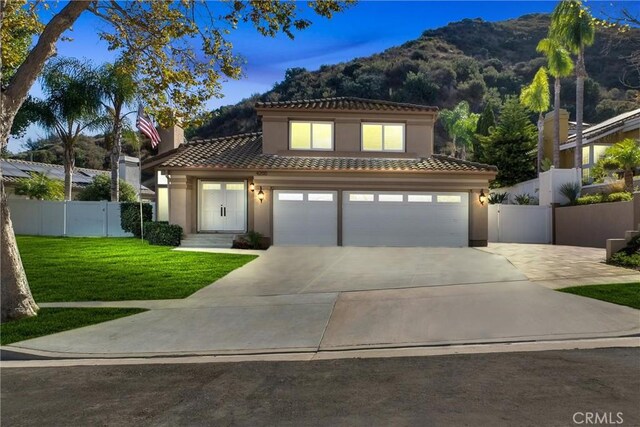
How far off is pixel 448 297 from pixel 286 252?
8671 millimetres

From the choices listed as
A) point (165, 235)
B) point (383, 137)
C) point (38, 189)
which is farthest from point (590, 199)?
point (38, 189)

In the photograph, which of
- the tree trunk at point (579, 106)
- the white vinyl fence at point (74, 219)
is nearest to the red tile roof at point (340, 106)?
the tree trunk at point (579, 106)

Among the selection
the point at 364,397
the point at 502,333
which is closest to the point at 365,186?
the point at 502,333

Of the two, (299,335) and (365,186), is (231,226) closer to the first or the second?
(365,186)

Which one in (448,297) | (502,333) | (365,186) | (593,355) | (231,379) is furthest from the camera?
(365,186)

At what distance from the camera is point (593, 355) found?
5.84 meters

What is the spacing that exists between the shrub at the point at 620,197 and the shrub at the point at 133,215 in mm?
21005

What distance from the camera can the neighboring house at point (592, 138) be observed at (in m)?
25.3

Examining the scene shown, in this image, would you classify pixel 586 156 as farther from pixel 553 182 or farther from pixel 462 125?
pixel 462 125

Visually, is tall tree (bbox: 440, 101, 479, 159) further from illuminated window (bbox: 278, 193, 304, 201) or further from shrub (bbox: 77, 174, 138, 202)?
shrub (bbox: 77, 174, 138, 202)

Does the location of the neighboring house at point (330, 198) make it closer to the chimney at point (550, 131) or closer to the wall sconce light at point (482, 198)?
the wall sconce light at point (482, 198)

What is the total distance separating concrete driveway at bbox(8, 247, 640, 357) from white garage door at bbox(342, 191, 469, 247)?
673cm

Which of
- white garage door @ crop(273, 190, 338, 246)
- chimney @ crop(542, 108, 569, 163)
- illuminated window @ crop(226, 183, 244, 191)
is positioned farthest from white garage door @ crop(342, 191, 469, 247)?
chimney @ crop(542, 108, 569, 163)

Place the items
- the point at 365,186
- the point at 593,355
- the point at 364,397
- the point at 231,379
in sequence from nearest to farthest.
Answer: the point at 364,397 → the point at 231,379 → the point at 593,355 → the point at 365,186
